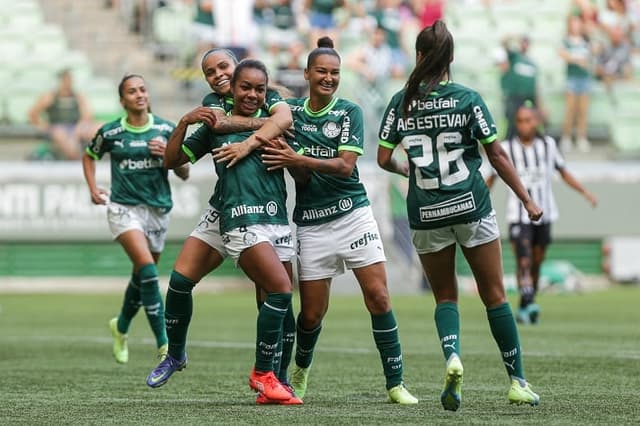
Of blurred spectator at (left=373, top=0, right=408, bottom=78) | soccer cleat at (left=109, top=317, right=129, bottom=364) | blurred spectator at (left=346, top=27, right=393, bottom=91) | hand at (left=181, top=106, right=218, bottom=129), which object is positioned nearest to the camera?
hand at (left=181, top=106, right=218, bottom=129)

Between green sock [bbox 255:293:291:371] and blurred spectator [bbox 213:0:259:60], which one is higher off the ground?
blurred spectator [bbox 213:0:259:60]

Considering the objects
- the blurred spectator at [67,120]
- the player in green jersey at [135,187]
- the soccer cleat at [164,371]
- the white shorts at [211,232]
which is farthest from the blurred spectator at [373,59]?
the soccer cleat at [164,371]

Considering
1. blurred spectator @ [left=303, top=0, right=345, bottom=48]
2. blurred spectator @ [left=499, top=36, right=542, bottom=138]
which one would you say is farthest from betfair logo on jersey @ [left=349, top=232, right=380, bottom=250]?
blurred spectator @ [left=303, top=0, right=345, bottom=48]

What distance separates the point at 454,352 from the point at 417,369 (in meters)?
2.76

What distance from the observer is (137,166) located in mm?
11961

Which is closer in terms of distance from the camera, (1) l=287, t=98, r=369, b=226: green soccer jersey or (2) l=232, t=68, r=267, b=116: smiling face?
(2) l=232, t=68, r=267, b=116: smiling face

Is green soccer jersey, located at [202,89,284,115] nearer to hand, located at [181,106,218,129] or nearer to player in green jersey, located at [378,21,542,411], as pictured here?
hand, located at [181,106,218,129]

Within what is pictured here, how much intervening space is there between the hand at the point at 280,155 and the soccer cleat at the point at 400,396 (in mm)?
1491

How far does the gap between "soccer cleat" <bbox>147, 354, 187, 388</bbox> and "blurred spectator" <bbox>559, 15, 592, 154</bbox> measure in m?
16.3

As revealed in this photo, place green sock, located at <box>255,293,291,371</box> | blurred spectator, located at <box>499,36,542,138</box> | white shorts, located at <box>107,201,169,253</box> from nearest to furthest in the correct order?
green sock, located at <box>255,293,291,371</box>
white shorts, located at <box>107,201,169,253</box>
blurred spectator, located at <box>499,36,542,138</box>

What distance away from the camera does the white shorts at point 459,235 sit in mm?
8156

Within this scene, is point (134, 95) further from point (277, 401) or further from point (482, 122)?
point (482, 122)

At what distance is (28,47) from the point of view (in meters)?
25.7

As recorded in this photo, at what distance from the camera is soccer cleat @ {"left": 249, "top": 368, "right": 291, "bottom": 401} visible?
834 centimetres
